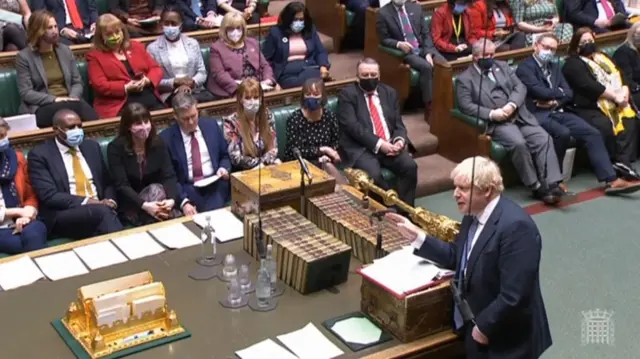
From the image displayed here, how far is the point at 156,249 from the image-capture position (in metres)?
3.91

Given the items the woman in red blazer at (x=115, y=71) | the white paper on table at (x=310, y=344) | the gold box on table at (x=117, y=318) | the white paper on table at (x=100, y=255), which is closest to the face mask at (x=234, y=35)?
the woman in red blazer at (x=115, y=71)

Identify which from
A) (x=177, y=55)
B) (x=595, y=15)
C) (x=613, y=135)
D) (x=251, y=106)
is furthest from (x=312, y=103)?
(x=595, y=15)

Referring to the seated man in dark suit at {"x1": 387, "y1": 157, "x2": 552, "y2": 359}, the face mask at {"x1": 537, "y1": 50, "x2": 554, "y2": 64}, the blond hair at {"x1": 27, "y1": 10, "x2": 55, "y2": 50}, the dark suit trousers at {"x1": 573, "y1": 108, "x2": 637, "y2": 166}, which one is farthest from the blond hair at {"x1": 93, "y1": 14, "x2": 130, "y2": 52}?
the dark suit trousers at {"x1": 573, "y1": 108, "x2": 637, "y2": 166}

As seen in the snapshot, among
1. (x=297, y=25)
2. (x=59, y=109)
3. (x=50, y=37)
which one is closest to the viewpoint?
(x=59, y=109)

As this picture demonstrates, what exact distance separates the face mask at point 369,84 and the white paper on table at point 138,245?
2.01 m

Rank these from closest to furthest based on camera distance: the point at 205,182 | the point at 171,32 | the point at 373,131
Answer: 1. the point at 205,182
2. the point at 373,131
3. the point at 171,32

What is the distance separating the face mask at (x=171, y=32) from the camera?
585cm

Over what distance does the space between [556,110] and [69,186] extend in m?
3.45

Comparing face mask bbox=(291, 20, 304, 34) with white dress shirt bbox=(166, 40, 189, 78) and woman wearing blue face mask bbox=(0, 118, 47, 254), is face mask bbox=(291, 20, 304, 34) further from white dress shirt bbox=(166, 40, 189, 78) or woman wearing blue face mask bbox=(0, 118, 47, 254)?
woman wearing blue face mask bbox=(0, 118, 47, 254)

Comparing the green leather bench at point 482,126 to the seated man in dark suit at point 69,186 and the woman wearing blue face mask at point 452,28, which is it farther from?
the seated man in dark suit at point 69,186

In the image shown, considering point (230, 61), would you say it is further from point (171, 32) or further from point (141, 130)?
point (141, 130)

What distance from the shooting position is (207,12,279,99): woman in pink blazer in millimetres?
5918

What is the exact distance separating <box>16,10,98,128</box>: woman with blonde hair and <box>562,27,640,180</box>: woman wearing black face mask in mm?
3350

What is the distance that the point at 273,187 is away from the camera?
4.03m
